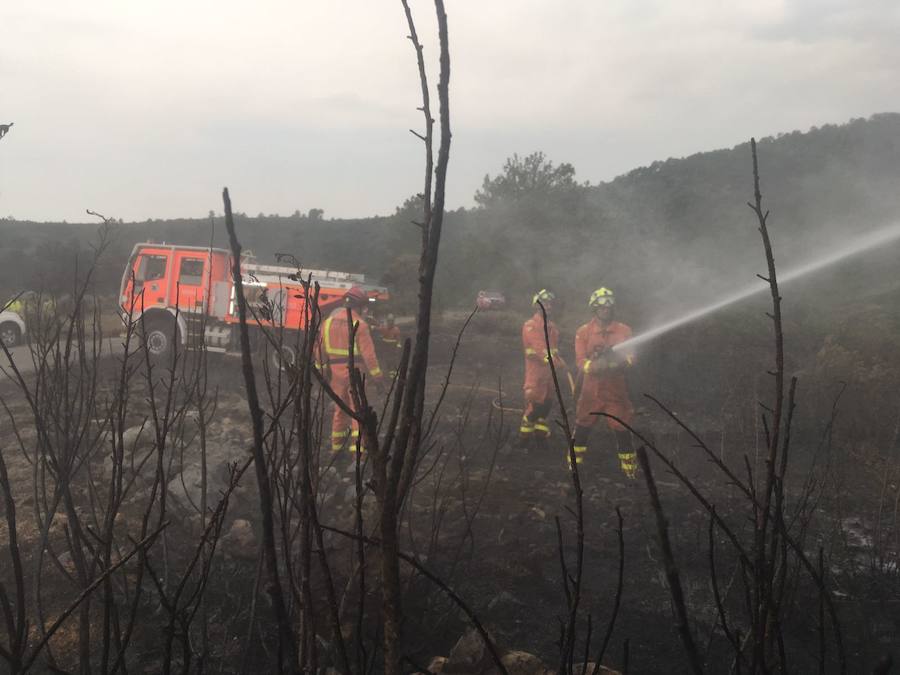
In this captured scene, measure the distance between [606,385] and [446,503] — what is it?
3.89 m

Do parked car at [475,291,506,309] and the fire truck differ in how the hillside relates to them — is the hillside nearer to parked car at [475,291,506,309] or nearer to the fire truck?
parked car at [475,291,506,309]

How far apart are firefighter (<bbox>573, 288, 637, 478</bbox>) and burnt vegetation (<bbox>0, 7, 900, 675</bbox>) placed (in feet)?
1.23

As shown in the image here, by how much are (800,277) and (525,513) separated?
1389cm

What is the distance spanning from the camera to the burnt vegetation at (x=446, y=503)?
99 cm

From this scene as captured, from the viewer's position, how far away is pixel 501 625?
339 cm

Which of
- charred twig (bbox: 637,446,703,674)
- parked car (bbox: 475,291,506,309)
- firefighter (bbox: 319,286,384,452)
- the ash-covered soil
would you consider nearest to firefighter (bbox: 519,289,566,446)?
the ash-covered soil

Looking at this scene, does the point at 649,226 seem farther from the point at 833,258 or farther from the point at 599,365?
the point at 599,365

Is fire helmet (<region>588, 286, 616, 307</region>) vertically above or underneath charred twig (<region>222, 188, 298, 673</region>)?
above

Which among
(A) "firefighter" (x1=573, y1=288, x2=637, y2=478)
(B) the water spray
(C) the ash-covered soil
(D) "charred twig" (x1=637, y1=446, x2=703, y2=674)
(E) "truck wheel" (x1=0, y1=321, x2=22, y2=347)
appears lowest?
(C) the ash-covered soil

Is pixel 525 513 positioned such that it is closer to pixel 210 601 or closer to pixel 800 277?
pixel 210 601

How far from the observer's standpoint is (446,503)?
8.53 feet

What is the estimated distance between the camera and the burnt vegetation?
99cm

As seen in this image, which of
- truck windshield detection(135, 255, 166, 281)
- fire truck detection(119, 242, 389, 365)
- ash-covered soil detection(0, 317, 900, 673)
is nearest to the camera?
ash-covered soil detection(0, 317, 900, 673)

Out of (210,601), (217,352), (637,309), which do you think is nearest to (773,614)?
(210,601)
